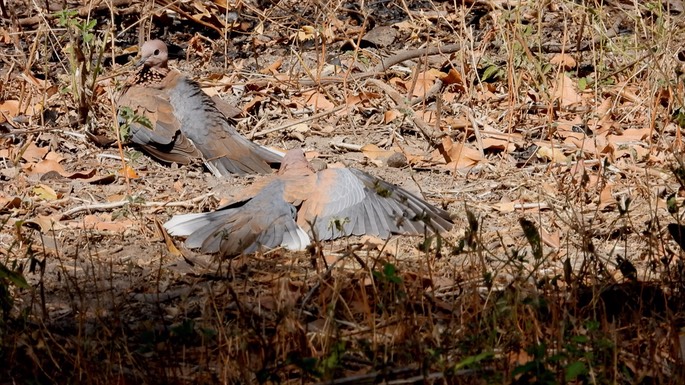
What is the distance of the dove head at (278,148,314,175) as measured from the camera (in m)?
5.87

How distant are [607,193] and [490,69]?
1.94 meters

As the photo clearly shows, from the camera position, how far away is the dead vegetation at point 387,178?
135 inches

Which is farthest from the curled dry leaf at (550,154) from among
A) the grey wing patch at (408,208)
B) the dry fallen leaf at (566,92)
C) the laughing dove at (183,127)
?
the laughing dove at (183,127)

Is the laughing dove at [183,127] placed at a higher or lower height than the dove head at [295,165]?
lower

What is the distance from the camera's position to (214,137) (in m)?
7.02

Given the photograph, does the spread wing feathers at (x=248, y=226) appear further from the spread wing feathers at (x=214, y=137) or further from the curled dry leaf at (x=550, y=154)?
the curled dry leaf at (x=550, y=154)

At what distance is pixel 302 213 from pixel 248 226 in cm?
39

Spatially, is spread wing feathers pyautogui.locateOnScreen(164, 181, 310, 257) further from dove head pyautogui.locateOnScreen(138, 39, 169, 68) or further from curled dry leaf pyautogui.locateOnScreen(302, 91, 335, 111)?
dove head pyautogui.locateOnScreen(138, 39, 169, 68)

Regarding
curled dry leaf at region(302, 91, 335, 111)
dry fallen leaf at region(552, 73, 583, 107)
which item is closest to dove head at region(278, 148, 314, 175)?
curled dry leaf at region(302, 91, 335, 111)

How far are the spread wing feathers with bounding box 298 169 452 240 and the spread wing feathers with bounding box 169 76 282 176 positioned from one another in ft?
3.65

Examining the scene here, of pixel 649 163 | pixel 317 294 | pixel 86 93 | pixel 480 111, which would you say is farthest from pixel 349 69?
pixel 317 294

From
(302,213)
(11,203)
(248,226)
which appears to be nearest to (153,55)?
(11,203)

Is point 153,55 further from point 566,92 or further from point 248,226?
point 566,92

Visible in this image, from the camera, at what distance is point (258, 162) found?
6.74 metres
